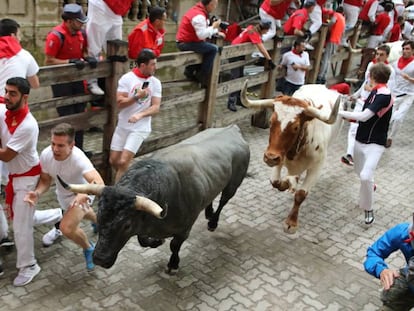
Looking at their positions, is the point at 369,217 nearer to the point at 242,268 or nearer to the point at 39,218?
the point at 242,268

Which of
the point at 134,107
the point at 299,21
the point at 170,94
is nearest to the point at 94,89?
the point at 134,107

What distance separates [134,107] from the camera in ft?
20.4

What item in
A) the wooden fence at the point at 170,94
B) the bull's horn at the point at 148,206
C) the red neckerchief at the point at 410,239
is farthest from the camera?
the wooden fence at the point at 170,94

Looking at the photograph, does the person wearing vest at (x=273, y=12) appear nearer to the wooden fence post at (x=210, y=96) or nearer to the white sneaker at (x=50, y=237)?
the wooden fence post at (x=210, y=96)

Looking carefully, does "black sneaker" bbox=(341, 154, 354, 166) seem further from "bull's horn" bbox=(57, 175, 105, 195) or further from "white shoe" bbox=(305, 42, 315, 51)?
"bull's horn" bbox=(57, 175, 105, 195)

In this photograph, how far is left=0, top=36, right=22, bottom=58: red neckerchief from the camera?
539 cm

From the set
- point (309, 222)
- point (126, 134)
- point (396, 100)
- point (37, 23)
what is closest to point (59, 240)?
point (126, 134)

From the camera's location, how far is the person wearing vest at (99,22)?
256 inches

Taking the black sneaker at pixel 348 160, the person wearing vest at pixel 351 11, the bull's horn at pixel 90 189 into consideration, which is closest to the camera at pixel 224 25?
the black sneaker at pixel 348 160

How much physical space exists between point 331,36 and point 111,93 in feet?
23.2

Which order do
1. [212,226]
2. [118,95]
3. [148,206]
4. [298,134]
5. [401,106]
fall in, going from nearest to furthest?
[148,206] < [298,134] < [118,95] < [212,226] < [401,106]

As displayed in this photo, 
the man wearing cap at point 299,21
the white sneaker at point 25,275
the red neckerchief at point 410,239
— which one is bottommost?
the white sneaker at point 25,275

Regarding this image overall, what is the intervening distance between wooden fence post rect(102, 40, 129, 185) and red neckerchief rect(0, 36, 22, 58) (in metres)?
1.28

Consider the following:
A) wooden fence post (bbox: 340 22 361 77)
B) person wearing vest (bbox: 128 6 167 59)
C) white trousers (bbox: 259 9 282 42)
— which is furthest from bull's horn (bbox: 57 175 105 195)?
wooden fence post (bbox: 340 22 361 77)
